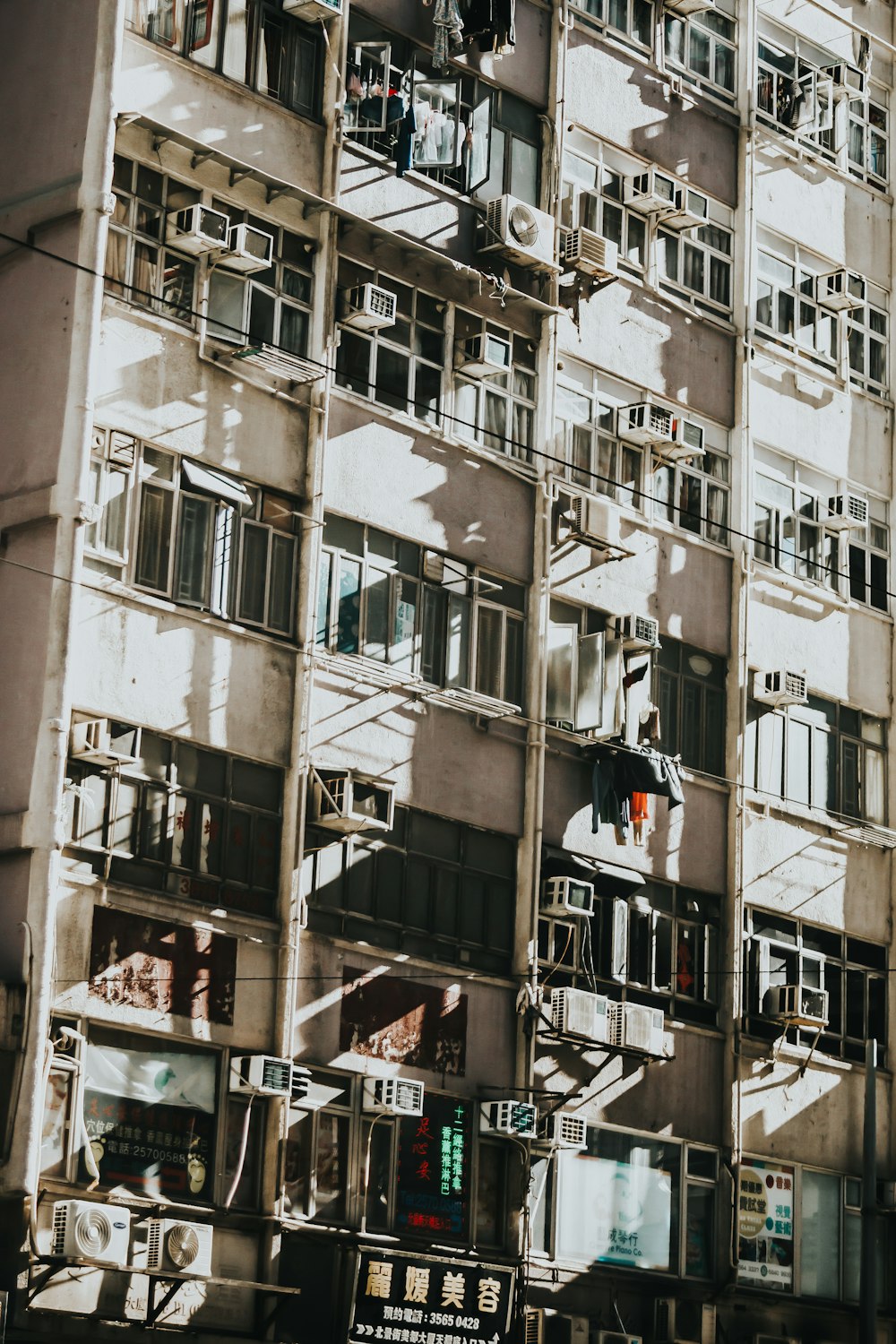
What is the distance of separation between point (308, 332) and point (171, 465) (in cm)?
228

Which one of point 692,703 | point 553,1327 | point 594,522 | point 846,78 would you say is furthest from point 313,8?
point 553,1327

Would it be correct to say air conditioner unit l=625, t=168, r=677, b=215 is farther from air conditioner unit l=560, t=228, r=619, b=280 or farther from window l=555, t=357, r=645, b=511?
window l=555, t=357, r=645, b=511

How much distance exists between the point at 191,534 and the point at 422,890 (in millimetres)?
4096

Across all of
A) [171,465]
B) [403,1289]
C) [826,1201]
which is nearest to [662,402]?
[171,465]

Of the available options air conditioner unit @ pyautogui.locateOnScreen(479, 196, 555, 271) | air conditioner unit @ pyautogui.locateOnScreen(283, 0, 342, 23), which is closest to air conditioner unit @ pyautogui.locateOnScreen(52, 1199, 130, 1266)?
air conditioner unit @ pyautogui.locateOnScreen(479, 196, 555, 271)

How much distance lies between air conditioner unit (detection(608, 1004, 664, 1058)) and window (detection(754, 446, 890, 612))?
6.10m

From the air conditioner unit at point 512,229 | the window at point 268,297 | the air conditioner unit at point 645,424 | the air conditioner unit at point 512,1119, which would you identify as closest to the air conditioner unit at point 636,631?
the air conditioner unit at point 645,424

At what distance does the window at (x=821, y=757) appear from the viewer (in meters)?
26.3

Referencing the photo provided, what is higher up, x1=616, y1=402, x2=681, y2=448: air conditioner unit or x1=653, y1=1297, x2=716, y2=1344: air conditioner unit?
x1=616, y1=402, x2=681, y2=448: air conditioner unit

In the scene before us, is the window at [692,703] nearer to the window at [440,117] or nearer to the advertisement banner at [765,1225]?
the advertisement banner at [765,1225]

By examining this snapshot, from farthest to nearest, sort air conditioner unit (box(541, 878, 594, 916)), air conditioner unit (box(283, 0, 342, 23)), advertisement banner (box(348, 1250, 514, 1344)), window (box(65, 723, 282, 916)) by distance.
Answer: air conditioner unit (box(541, 878, 594, 916)) → air conditioner unit (box(283, 0, 342, 23)) → advertisement banner (box(348, 1250, 514, 1344)) → window (box(65, 723, 282, 916))

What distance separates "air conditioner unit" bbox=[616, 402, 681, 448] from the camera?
82.8 feet

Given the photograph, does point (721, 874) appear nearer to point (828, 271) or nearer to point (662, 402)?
point (662, 402)

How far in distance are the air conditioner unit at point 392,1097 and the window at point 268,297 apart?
6824 mm
